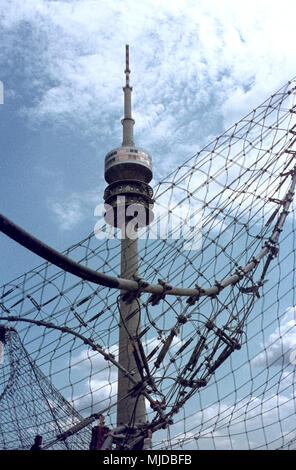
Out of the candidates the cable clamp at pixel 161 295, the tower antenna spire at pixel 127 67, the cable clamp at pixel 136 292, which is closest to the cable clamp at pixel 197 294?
the cable clamp at pixel 161 295

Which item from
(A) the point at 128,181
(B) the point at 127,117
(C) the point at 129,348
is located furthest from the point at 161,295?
(B) the point at 127,117

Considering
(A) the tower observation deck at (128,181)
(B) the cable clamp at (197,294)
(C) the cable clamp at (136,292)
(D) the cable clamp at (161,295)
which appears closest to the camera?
(C) the cable clamp at (136,292)

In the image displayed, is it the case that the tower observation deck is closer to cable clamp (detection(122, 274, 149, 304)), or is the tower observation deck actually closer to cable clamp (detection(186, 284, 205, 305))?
cable clamp (detection(186, 284, 205, 305))

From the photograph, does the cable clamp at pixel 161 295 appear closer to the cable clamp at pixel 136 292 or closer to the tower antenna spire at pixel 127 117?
the cable clamp at pixel 136 292

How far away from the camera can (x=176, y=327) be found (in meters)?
8.82

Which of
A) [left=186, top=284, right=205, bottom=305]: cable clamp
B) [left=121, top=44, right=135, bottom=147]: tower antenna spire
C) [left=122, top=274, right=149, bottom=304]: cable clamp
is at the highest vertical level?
[left=121, top=44, right=135, bottom=147]: tower antenna spire

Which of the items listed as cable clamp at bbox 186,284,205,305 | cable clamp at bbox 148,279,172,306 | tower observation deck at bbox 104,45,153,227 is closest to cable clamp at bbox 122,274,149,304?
cable clamp at bbox 148,279,172,306

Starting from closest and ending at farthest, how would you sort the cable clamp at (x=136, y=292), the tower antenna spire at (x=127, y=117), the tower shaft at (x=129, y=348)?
the cable clamp at (x=136, y=292) < the tower shaft at (x=129, y=348) < the tower antenna spire at (x=127, y=117)

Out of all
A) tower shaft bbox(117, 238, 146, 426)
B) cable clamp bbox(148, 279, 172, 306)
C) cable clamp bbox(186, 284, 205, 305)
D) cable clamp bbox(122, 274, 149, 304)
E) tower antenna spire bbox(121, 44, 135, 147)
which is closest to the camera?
cable clamp bbox(122, 274, 149, 304)

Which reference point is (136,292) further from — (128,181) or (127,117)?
(127,117)

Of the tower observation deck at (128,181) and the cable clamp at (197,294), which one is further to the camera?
the tower observation deck at (128,181)
